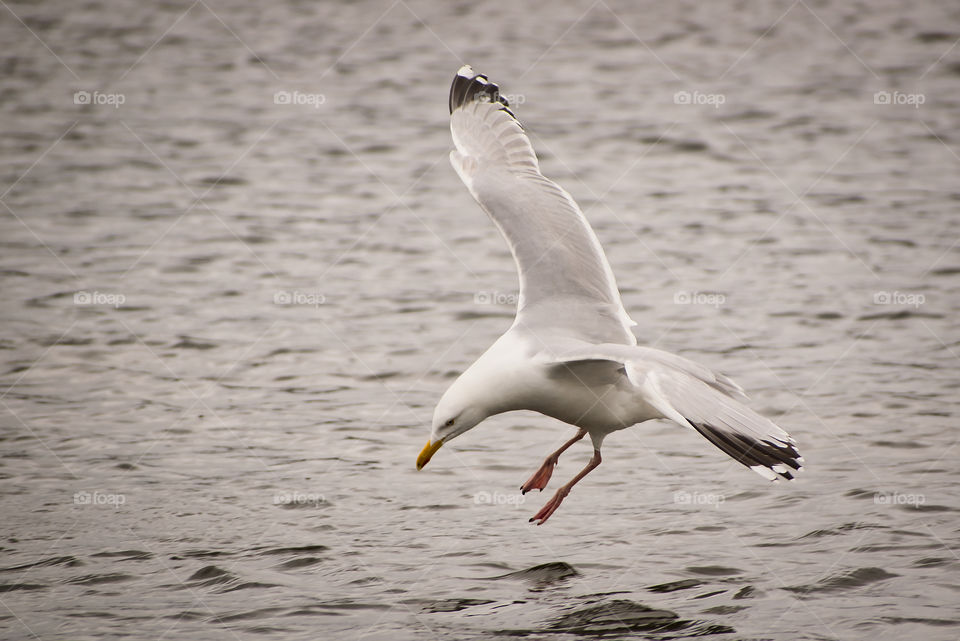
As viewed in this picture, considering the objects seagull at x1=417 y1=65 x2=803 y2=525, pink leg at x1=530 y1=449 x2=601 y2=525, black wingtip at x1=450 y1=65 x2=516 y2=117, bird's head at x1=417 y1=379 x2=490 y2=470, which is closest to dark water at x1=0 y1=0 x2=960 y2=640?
pink leg at x1=530 y1=449 x2=601 y2=525

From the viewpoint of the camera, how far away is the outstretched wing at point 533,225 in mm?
7055

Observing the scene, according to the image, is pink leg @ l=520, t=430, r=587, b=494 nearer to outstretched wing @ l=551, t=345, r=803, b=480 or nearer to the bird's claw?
the bird's claw

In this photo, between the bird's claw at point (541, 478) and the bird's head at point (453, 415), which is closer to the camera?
the bird's head at point (453, 415)

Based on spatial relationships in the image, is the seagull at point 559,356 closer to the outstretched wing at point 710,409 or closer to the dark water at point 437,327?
the outstretched wing at point 710,409

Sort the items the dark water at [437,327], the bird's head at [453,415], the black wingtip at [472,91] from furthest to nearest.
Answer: the black wingtip at [472,91] < the bird's head at [453,415] < the dark water at [437,327]

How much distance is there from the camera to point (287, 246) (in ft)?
40.4

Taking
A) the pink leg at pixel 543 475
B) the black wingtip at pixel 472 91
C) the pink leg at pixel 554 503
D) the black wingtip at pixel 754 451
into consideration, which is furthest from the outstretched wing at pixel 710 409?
the black wingtip at pixel 472 91

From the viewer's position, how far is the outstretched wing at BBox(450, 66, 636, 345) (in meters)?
7.05

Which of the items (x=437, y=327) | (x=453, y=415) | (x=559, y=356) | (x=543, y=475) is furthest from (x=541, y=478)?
(x=437, y=327)

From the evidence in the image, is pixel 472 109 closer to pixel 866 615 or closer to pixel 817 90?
pixel 866 615

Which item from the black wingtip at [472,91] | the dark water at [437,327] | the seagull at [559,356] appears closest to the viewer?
the seagull at [559,356]

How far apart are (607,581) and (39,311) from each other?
6.05 metres

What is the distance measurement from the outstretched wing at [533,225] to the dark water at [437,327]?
3.69 ft

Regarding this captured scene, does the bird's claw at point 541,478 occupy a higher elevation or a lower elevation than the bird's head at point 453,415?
lower
